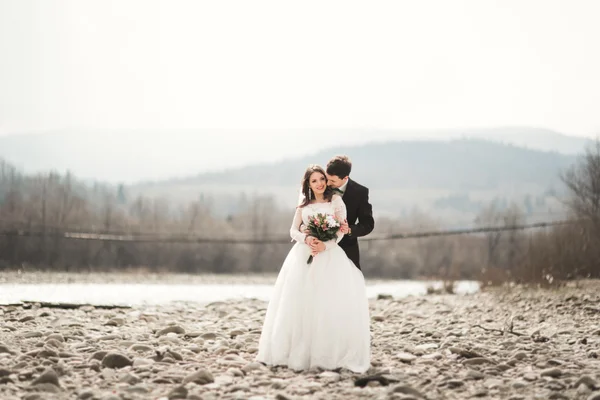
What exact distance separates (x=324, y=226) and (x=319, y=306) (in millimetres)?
883

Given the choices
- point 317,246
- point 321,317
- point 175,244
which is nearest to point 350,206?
point 317,246

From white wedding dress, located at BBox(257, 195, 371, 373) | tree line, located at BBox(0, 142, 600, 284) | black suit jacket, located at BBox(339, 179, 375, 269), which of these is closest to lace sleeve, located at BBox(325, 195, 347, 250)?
white wedding dress, located at BBox(257, 195, 371, 373)

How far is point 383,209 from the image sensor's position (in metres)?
131

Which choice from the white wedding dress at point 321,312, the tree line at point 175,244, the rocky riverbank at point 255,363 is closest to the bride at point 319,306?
the white wedding dress at point 321,312

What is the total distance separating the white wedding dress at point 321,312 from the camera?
7871mm

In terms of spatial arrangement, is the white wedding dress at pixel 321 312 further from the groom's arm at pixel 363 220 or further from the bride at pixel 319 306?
the groom's arm at pixel 363 220

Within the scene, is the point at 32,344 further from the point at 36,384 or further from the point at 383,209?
the point at 383,209

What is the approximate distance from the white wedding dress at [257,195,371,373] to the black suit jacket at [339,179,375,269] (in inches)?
6.2

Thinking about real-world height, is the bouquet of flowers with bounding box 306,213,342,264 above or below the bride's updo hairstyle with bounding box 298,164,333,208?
below

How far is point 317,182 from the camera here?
784 centimetres

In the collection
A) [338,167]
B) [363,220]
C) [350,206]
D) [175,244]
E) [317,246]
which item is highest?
[338,167]

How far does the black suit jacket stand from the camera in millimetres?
8148

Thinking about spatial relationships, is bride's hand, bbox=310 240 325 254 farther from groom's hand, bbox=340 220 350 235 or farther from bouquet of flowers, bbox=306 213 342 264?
groom's hand, bbox=340 220 350 235

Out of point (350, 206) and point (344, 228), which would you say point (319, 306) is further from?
point (350, 206)
